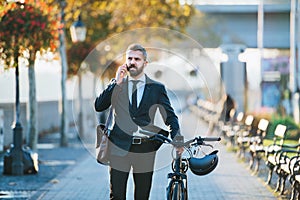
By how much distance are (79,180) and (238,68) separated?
1023 inches

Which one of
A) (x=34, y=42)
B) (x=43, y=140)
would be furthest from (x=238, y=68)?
(x=34, y=42)

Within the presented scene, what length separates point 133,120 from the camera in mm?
8750

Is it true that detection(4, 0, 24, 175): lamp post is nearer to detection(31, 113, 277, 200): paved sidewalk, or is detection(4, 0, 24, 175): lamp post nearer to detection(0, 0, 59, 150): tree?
detection(0, 0, 59, 150): tree

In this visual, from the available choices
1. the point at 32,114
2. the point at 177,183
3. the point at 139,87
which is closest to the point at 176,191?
the point at 177,183

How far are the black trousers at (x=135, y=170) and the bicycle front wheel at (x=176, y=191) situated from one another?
0.23 metres

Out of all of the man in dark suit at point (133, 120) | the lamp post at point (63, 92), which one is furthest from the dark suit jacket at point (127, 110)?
the lamp post at point (63, 92)

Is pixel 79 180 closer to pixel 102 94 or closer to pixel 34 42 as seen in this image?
pixel 34 42

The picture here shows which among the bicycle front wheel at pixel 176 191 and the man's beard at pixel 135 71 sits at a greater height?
the man's beard at pixel 135 71

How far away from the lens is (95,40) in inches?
1259

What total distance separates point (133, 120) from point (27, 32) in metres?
8.70

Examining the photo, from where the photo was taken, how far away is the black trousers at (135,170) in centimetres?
Answer: 864

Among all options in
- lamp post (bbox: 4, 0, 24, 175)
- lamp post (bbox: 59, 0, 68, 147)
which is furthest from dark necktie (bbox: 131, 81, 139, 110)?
lamp post (bbox: 59, 0, 68, 147)

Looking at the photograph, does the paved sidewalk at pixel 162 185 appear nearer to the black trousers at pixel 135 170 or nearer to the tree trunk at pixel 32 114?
the tree trunk at pixel 32 114

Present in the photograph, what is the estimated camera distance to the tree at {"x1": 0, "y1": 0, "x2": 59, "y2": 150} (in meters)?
16.7
